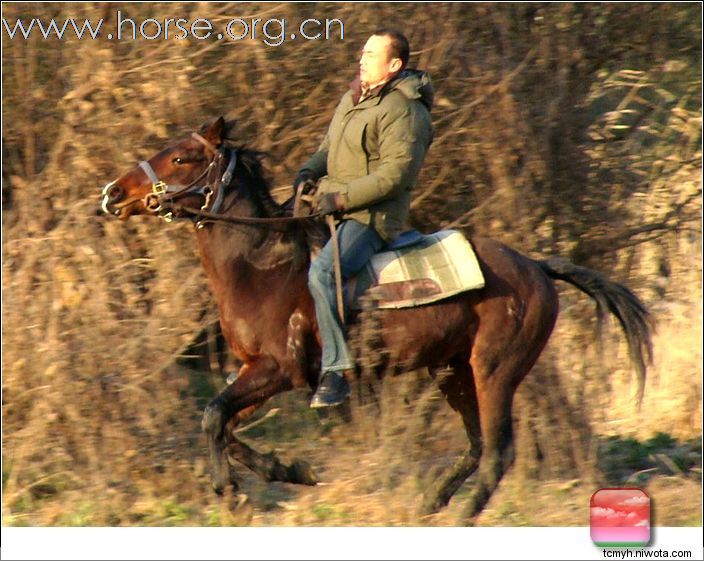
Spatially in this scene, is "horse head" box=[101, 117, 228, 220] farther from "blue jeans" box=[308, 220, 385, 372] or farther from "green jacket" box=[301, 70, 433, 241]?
"blue jeans" box=[308, 220, 385, 372]

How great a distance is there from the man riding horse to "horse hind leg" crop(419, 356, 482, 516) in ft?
2.85

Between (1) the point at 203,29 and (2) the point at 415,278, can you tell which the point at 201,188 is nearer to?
(2) the point at 415,278

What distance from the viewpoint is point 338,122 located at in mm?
6762

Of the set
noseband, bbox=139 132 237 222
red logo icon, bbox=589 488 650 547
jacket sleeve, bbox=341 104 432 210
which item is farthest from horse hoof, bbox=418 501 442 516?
noseband, bbox=139 132 237 222

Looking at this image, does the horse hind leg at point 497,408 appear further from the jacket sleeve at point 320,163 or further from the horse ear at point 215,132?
the horse ear at point 215,132

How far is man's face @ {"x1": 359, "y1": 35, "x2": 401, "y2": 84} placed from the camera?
6602mm

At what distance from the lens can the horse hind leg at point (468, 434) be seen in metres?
7.04

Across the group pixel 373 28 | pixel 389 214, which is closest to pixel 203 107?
pixel 373 28

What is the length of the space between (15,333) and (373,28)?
3108 mm

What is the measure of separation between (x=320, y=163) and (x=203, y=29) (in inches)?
61.2

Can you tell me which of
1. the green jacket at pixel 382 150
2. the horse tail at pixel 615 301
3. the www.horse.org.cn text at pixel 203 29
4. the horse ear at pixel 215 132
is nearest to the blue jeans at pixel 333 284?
the green jacket at pixel 382 150

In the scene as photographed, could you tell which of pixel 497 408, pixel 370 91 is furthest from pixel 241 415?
pixel 370 91

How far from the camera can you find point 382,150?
655 centimetres

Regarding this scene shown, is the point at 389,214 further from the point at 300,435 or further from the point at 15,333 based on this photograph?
the point at 15,333
